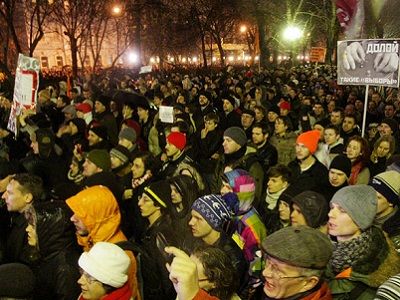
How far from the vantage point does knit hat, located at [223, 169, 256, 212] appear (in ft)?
13.9

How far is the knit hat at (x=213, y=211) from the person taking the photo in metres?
3.56

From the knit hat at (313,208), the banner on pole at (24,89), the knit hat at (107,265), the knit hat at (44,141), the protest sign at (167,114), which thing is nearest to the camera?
the knit hat at (107,265)

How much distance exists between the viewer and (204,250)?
271cm

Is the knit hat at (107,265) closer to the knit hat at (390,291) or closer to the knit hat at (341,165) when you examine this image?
the knit hat at (390,291)

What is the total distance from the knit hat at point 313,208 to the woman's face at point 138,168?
207 centimetres

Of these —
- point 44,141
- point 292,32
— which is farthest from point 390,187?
point 292,32

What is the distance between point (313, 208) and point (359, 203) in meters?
0.62

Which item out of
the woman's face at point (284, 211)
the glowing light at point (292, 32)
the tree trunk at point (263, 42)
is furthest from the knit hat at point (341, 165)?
the tree trunk at point (263, 42)

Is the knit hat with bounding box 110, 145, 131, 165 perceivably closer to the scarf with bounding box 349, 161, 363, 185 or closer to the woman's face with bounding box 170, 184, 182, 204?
the woman's face with bounding box 170, 184, 182, 204

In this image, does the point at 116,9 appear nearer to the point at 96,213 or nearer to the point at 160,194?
the point at 160,194

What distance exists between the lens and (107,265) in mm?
2684

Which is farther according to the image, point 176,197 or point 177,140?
point 177,140

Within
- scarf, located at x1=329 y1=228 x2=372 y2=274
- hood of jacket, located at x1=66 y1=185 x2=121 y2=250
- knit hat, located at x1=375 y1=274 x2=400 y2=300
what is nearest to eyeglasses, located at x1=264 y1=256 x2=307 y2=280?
knit hat, located at x1=375 y1=274 x2=400 y2=300

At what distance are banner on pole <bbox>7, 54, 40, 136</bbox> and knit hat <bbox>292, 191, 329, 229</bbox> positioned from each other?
593cm
